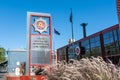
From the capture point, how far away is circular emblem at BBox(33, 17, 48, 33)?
23469mm

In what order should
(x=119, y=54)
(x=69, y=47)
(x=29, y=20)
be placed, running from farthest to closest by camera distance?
(x=69, y=47)
(x=119, y=54)
(x=29, y=20)

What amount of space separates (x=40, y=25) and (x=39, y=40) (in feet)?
6.34

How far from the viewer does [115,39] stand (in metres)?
37.6

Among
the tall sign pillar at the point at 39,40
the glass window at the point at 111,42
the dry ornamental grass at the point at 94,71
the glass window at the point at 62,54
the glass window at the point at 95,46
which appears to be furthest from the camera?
the glass window at the point at 62,54

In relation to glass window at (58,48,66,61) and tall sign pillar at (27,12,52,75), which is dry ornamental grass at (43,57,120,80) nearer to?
tall sign pillar at (27,12,52,75)

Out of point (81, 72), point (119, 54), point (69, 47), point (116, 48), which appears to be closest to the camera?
A: point (81, 72)

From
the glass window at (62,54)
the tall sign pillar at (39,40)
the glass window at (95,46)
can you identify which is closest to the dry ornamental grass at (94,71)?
the tall sign pillar at (39,40)

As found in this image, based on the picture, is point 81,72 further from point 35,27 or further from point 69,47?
point 69,47

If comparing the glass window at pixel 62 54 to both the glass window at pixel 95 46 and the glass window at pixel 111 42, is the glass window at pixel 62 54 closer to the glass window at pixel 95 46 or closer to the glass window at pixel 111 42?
the glass window at pixel 95 46

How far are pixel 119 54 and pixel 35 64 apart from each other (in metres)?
17.8

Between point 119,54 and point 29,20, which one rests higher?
point 29,20

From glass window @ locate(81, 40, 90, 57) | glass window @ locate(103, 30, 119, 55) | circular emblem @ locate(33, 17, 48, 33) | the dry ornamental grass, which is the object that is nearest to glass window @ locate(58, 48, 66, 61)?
glass window @ locate(81, 40, 90, 57)

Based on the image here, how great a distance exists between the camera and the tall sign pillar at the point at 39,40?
72.6ft

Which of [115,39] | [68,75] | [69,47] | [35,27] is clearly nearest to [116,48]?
[115,39]
